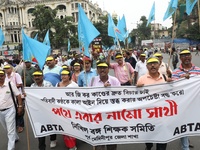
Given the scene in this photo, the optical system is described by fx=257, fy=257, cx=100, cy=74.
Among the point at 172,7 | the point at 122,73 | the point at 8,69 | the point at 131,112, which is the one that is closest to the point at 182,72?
the point at 131,112

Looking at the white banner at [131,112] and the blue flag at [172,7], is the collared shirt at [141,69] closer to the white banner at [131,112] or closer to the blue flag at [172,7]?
the blue flag at [172,7]

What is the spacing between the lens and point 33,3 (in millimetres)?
82688

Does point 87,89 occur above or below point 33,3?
below

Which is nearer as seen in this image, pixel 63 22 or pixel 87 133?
pixel 87 133

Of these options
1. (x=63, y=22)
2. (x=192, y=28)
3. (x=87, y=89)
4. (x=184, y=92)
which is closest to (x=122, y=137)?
(x=87, y=89)

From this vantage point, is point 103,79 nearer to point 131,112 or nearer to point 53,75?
point 131,112

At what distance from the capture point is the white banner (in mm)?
3680

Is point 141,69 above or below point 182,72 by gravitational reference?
below

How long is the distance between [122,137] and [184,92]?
1.11 metres

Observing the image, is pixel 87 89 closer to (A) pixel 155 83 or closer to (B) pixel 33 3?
(A) pixel 155 83

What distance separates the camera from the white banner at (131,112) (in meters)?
3.68

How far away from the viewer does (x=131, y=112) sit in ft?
12.3

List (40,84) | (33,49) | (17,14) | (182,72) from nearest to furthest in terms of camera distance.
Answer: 1. (182,72)
2. (40,84)
3. (33,49)
4. (17,14)

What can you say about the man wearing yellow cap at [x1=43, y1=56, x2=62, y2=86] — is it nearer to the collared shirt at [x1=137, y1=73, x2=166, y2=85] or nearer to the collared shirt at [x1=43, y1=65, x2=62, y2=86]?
the collared shirt at [x1=43, y1=65, x2=62, y2=86]
